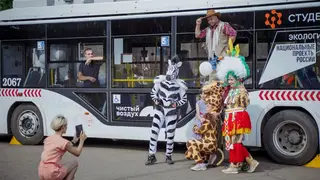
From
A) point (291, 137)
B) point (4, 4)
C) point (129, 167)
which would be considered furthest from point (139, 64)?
point (4, 4)

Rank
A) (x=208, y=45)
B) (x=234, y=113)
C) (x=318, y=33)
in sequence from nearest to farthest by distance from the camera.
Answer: (x=234, y=113)
(x=318, y=33)
(x=208, y=45)

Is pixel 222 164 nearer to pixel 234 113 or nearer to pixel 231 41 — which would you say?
pixel 234 113

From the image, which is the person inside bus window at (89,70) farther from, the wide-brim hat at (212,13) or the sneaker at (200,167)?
the sneaker at (200,167)

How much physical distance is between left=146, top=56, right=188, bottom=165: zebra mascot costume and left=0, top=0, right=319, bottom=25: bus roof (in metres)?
1.44

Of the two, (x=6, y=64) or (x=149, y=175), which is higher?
(x=6, y=64)

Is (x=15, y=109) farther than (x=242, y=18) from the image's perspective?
Yes

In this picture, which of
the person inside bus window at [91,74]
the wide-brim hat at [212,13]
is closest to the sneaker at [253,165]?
the wide-brim hat at [212,13]

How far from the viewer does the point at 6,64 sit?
12172mm

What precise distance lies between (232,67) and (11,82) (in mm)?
5746

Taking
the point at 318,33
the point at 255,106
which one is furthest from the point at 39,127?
the point at 318,33

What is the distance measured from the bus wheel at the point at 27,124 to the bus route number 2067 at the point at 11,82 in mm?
502

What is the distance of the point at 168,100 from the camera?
9.27 m

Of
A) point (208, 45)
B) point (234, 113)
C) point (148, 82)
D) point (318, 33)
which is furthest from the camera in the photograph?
point (148, 82)

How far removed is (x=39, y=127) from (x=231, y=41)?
203 inches
